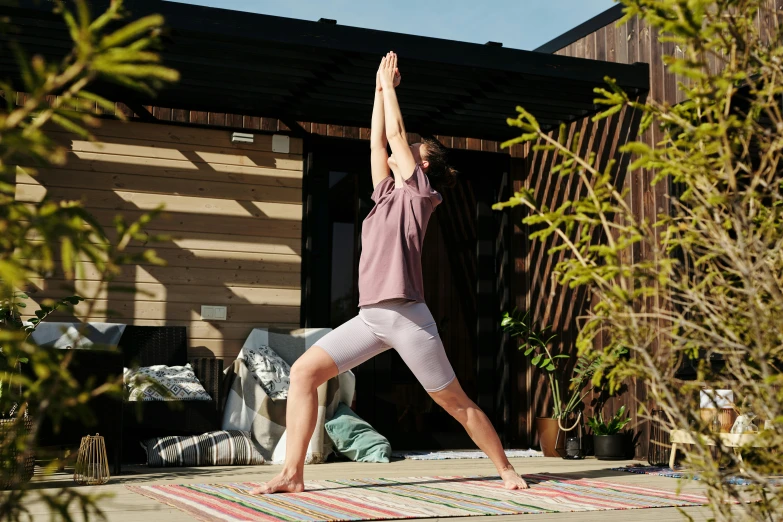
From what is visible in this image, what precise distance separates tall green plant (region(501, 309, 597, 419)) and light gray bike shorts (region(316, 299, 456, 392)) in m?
2.85

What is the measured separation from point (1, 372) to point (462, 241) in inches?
266

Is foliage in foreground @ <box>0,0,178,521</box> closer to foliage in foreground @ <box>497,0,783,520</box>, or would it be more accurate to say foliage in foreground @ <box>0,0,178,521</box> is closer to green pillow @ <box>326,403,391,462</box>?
foliage in foreground @ <box>497,0,783,520</box>

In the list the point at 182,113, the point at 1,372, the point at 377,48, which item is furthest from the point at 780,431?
the point at 182,113

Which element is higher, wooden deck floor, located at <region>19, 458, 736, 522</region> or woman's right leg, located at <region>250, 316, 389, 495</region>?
woman's right leg, located at <region>250, 316, 389, 495</region>

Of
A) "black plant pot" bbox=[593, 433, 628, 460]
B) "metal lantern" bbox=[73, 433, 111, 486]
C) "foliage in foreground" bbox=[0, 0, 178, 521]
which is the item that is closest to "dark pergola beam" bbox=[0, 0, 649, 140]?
"metal lantern" bbox=[73, 433, 111, 486]

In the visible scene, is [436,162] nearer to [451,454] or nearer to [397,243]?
[397,243]

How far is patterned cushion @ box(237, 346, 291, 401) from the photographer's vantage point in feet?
19.4

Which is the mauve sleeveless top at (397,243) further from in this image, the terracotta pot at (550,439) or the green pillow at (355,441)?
the terracotta pot at (550,439)

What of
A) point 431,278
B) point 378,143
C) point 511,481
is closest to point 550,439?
A: point 431,278

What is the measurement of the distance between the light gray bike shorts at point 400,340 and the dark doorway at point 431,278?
10.3 feet

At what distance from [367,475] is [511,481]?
3.72 feet

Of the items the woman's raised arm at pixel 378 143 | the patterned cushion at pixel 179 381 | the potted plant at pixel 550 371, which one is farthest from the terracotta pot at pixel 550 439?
the woman's raised arm at pixel 378 143

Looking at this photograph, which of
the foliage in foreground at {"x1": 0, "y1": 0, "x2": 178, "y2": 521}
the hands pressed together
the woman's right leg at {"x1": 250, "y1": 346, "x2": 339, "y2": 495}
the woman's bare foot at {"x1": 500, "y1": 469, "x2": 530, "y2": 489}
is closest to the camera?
the foliage in foreground at {"x1": 0, "y1": 0, "x2": 178, "y2": 521}

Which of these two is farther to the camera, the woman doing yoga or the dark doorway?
the dark doorway
